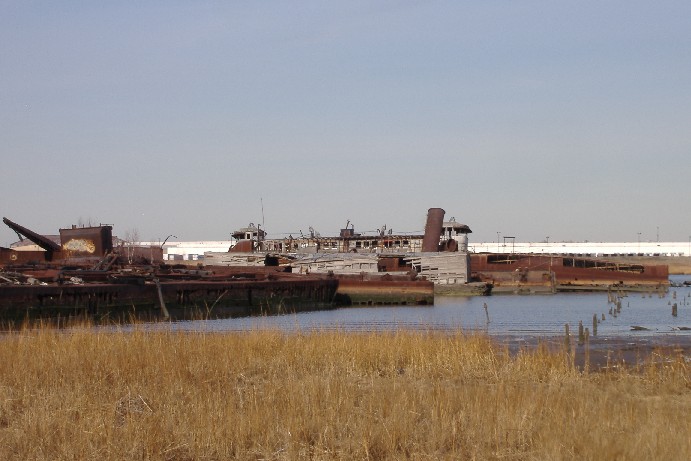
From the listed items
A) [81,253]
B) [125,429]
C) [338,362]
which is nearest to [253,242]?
[81,253]

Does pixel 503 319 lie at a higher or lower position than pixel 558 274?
lower

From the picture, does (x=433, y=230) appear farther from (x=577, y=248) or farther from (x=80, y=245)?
(x=577, y=248)

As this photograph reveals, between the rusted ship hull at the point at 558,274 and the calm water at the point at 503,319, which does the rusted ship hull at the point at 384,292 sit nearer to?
the calm water at the point at 503,319

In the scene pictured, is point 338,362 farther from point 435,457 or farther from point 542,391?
point 435,457

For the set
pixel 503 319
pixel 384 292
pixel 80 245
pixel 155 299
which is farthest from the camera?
pixel 80 245

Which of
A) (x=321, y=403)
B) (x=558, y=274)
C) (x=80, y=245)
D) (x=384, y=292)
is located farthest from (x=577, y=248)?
(x=321, y=403)

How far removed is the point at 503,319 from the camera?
3616 cm

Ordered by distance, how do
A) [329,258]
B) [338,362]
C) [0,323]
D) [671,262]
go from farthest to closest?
1. [671,262]
2. [329,258]
3. [0,323]
4. [338,362]

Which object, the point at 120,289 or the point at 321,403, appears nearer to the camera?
the point at 321,403

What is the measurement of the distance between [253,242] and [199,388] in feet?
215

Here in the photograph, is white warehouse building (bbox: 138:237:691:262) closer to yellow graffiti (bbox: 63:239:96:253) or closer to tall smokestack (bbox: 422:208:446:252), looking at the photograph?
tall smokestack (bbox: 422:208:446:252)

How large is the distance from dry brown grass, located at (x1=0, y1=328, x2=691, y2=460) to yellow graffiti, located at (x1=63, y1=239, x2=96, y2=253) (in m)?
36.1

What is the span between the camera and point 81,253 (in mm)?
50562

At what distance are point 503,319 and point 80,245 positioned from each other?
87.3ft
